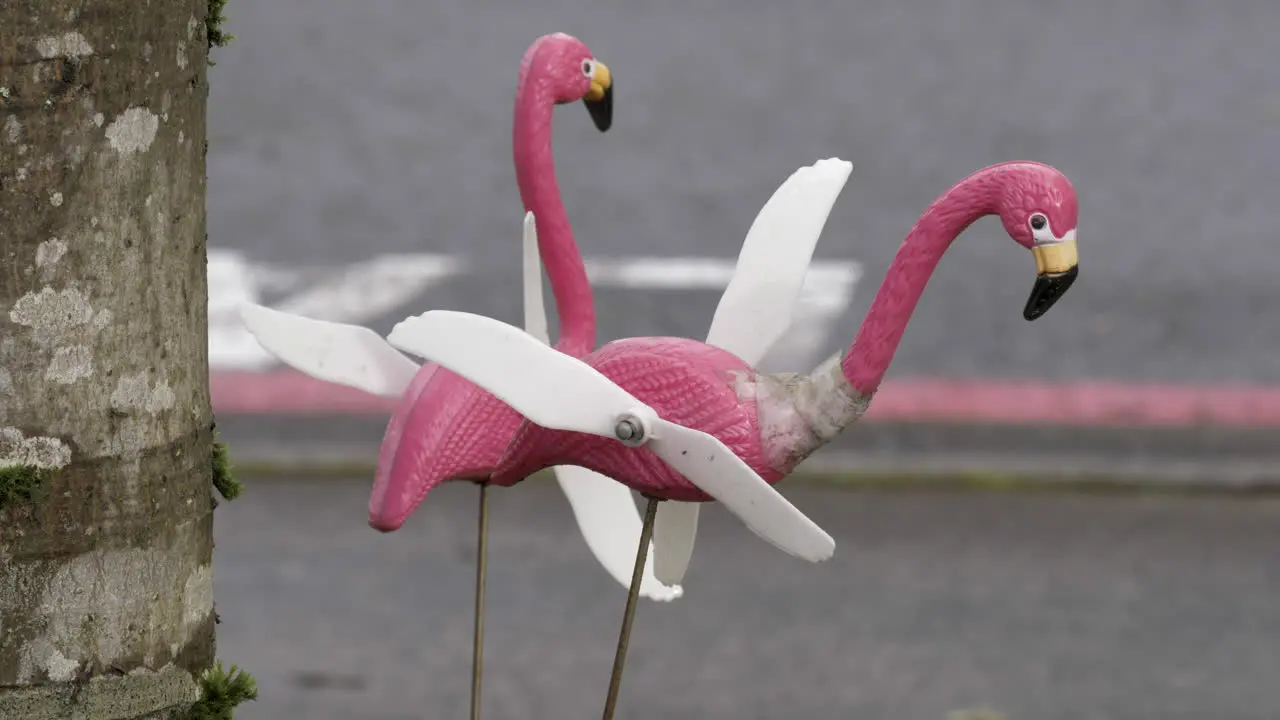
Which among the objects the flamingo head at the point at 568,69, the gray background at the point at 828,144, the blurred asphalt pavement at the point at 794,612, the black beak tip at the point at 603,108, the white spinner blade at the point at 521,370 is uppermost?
the gray background at the point at 828,144

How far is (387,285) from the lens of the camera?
7.56 metres

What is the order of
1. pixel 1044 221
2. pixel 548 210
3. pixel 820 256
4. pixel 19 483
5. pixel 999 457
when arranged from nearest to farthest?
pixel 19 483 → pixel 1044 221 → pixel 548 210 → pixel 999 457 → pixel 820 256

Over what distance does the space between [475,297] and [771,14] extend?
377 cm

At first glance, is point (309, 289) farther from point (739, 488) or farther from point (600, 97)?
point (739, 488)

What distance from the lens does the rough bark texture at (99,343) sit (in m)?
1.97

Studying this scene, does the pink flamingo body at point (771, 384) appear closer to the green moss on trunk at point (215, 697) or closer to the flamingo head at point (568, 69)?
the flamingo head at point (568, 69)

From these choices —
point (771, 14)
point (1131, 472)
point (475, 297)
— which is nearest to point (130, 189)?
point (1131, 472)

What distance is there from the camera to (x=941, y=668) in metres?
5.21

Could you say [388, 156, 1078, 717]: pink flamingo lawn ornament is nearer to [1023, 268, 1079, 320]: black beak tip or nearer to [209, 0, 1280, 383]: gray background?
[1023, 268, 1079, 320]: black beak tip

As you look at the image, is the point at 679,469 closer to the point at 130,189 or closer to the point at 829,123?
the point at 130,189

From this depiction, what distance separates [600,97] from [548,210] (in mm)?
169

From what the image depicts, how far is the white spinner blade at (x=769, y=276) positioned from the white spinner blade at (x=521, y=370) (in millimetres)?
316

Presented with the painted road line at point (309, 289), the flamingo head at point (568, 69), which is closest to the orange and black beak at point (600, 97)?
the flamingo head at point (568, 69)

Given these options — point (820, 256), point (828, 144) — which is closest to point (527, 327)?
point (820, 256)
